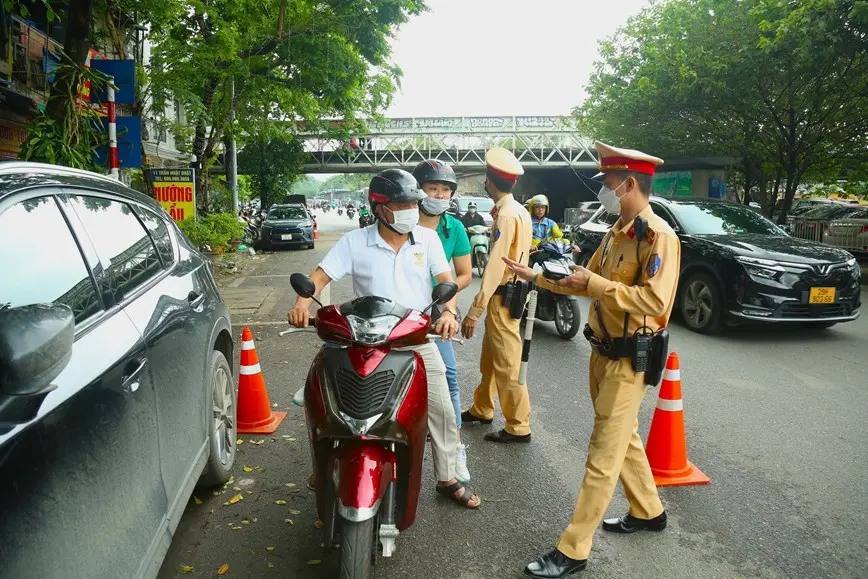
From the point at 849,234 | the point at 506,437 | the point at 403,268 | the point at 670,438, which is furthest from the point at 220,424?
the point at 849,234

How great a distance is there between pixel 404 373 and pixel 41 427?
4.43 feet

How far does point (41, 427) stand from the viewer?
1643 millimetres

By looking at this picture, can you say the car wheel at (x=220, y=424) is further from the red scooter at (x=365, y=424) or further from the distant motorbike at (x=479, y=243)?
the distant motorbike at (x=479, y=243)

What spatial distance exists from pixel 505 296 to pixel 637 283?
4.80ft

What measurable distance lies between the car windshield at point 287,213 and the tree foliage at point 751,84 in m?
10.8

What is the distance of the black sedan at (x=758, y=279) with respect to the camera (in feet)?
23.7

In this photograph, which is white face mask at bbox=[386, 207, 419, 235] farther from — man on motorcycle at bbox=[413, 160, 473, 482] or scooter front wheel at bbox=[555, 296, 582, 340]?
scooter front wheel at bbox=[555, 296, 582, 340]

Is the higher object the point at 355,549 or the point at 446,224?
the point at 446,224

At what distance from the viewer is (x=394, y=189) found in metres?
Result: 3.04

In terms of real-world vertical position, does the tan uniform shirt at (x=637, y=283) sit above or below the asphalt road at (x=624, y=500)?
above

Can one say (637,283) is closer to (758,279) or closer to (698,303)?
(758,279)

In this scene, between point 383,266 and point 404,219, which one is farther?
point 383,266

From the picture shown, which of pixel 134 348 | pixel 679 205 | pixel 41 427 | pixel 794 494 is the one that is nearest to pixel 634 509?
pixel 794 494

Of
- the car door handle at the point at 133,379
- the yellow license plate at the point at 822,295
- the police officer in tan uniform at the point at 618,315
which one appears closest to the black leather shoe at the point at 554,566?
the police officer in tan uniform at the point at 618,315
